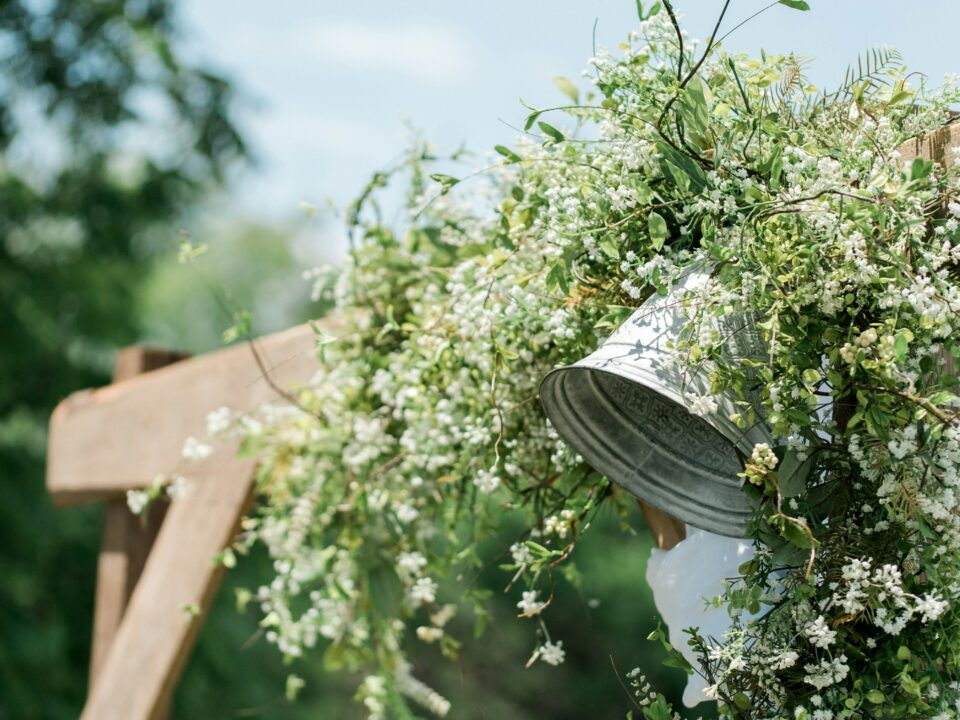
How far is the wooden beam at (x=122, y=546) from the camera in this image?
242 cm

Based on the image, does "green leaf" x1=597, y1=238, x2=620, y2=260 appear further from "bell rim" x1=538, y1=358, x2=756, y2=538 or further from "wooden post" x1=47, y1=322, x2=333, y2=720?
"wooden post" x1=47, y1=322, x2=333, y2=720

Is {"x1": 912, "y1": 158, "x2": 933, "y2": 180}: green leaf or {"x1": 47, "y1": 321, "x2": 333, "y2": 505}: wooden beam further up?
{"x1": 912, "y1": 158, "x2": 933, "y2": 180}: green leaf

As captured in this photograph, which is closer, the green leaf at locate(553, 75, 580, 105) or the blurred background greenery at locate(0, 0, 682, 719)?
the green leaf at locate(553, 75, 580, 105)

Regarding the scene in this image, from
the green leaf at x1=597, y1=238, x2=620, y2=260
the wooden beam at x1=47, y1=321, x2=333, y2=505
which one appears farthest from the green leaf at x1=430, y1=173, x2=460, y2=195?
the wooden beam at x1=47, y1=321, x2=333, y2=505

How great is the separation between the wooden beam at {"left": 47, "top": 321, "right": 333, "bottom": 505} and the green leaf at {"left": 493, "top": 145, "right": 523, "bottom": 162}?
775 millimetres

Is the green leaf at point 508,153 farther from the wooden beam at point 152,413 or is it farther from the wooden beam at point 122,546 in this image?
the wooden beam at point 122,546

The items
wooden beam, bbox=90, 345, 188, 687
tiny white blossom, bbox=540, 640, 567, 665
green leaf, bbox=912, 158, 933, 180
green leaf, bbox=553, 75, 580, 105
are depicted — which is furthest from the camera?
wooden beam, bbox=90, 345, 188, 687

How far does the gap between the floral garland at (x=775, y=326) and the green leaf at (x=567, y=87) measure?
0.06 ft

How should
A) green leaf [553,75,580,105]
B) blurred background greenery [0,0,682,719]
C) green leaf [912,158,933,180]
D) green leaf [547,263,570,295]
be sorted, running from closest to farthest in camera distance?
green leaf [912,158,933,180]
green leaf [547,263,570,295]
green leaf [553,75,580,105]
blurred background greenery [0,0,682,719]

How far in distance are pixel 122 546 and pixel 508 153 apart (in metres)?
1.68

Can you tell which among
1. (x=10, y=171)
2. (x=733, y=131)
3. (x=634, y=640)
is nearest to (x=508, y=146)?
(x=733, y=131)

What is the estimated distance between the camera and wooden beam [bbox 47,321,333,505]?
6.40 feet

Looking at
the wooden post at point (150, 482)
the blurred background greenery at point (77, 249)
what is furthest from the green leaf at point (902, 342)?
the blurred background greenery at point (77, 249)

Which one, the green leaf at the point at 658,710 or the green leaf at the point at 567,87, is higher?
the green leaf at the point at 567,87
